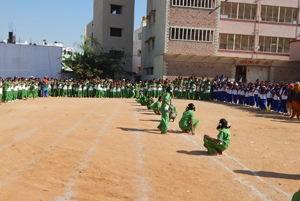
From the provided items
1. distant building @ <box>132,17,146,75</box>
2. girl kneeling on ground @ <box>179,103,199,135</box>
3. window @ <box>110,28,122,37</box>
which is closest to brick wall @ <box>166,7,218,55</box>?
window @ <box>110,28,122,37</box>

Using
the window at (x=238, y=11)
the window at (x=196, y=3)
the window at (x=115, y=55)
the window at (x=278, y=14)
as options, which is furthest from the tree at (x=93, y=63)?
the window at (x=278, y=14)

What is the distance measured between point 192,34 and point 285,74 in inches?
→ 457

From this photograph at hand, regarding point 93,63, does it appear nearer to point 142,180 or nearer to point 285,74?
point 285,74

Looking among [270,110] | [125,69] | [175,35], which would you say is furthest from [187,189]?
[125,69]

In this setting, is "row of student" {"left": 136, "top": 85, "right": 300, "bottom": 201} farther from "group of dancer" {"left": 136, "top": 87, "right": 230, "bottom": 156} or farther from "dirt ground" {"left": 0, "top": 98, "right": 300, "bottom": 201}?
"dirt ground" {"left": 0, "top": 98, "right": 300, "bottom": 201}

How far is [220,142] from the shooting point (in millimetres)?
9094

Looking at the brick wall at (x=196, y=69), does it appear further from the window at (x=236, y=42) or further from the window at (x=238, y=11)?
the window at (x=238, y=11)

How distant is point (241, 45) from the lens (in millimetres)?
38906

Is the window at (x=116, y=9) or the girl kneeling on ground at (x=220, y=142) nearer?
the girl kneeling on ground at (x=220, y=142)

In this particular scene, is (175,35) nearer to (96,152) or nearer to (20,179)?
(96,152)

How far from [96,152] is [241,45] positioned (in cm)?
3308

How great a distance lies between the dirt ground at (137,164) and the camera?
614 centimetres

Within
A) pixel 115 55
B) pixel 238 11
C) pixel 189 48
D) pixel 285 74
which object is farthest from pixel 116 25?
pixel 285 74

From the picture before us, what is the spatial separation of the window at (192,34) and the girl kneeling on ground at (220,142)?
28.7m
